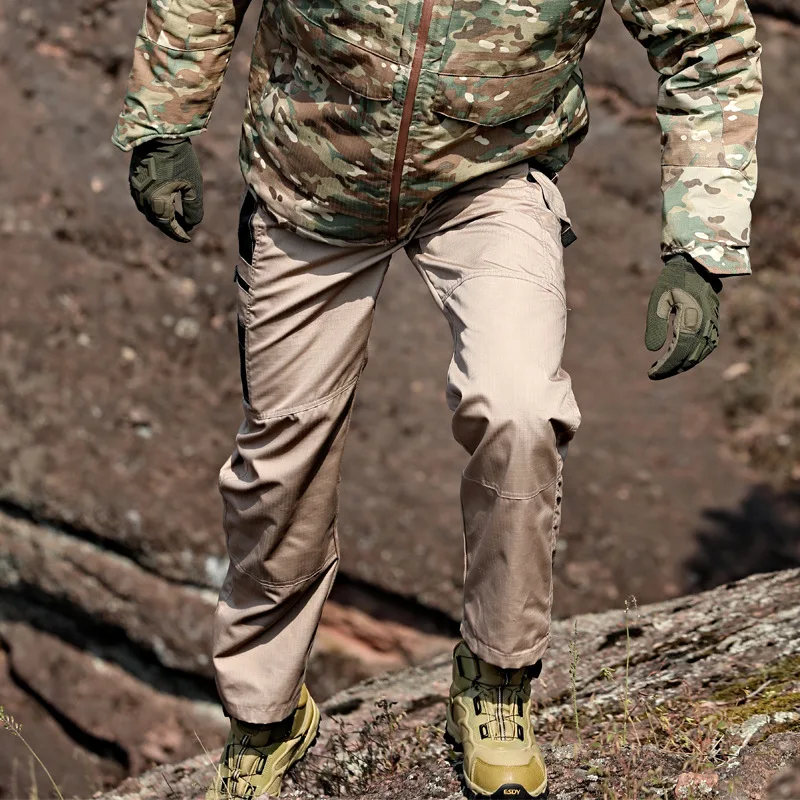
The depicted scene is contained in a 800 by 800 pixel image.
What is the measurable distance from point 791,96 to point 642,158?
118 centimetres

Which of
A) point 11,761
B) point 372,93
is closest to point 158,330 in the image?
point 11,761

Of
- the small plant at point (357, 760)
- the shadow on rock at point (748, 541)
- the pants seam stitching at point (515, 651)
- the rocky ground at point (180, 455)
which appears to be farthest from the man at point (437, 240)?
the shadow on rock at point (748, 541)

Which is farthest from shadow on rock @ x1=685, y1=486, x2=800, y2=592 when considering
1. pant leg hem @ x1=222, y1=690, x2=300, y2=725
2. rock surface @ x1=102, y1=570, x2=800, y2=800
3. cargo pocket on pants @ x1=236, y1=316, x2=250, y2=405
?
cargo pocket on pants @ x1=236, y1=316, x2=250, y2=405

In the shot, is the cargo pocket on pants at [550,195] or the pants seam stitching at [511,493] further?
the cargo pocket on pants at [550,195]

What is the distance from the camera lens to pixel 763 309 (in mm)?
6453

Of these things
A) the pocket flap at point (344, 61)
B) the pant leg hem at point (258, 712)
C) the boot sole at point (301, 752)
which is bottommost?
the boot sole at point (301, 752)

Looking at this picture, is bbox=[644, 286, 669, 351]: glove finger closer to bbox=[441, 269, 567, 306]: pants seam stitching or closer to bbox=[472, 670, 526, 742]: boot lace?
bbox=[441, 269, 567, 306]: pants seam stitching

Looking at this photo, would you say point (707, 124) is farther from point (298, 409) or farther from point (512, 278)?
point (298, 409)

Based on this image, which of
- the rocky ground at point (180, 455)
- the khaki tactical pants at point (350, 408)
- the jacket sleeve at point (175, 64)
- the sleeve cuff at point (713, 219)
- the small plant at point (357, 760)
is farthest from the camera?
the rocky ground at point (180, 455)

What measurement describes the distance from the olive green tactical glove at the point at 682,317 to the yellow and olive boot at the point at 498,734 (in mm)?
704

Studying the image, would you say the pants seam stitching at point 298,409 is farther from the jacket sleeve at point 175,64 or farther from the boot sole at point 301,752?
the boot sole at point 301,752

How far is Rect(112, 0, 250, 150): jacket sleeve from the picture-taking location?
225 centimetres

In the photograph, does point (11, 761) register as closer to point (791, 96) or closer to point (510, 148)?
point (510, 148)

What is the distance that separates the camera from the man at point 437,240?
6.33ft
